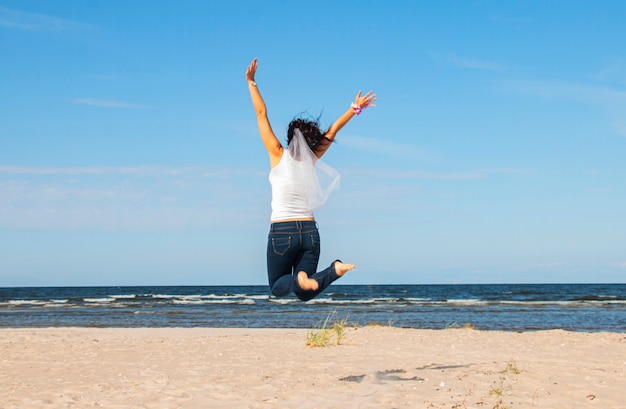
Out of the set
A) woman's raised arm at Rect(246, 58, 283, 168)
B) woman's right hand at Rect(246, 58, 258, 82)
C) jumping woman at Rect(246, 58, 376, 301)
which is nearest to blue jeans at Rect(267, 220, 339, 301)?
jumping woman at Rect(246, 58, 376, 301)

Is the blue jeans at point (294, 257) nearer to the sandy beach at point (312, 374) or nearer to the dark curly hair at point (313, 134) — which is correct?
the dark curly hair at point (313, 134)

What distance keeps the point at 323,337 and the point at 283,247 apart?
8.16 meters

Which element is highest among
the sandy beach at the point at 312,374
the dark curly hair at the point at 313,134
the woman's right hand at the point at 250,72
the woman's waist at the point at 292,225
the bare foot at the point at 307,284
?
the woman's right hand at the point at 250,72

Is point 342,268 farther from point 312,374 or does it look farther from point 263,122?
point 312,374

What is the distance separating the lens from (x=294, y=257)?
5.32 metres

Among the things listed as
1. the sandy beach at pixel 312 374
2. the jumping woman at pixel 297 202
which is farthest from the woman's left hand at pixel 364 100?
the sandy beach at pixel 312 374

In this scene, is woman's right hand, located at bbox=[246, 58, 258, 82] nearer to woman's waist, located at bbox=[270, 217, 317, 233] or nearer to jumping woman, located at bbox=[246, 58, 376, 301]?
jumping woman, located at bbox=[246, 58, 376, 301]

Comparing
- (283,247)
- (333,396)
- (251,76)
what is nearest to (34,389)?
(333,396)

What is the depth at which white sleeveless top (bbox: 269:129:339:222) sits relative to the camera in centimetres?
520

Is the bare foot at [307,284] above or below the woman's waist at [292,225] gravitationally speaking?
below

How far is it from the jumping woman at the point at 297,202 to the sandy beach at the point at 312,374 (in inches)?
85.3

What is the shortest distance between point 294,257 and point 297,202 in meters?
0.46

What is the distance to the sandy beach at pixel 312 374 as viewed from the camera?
7.15 m

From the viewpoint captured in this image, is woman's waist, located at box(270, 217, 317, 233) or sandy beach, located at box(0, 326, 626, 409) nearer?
woman's waist, located at box(270, 217, 317, 233)
